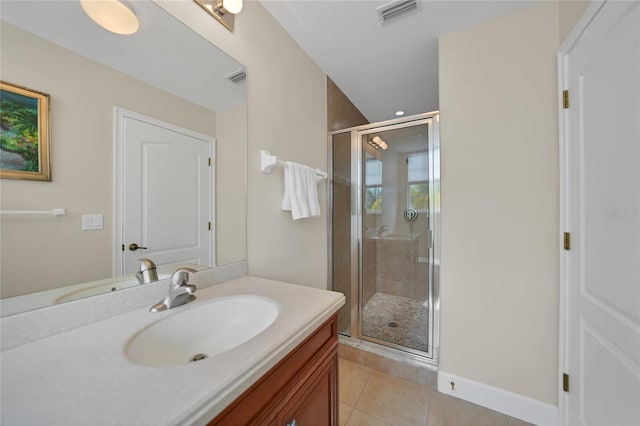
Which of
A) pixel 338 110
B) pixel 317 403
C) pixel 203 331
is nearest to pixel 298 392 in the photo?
pixel 317 403

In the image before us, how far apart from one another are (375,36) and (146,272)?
1921 millimetres

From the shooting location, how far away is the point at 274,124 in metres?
1.50

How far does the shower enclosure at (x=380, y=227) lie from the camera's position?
1.95 meters

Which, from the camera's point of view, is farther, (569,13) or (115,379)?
(569,13)

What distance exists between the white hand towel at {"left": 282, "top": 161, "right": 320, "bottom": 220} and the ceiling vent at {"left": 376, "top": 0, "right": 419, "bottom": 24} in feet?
3.46

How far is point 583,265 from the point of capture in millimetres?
1088

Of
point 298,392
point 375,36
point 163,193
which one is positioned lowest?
point 298,392

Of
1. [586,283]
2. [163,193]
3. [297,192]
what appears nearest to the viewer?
[163,193]

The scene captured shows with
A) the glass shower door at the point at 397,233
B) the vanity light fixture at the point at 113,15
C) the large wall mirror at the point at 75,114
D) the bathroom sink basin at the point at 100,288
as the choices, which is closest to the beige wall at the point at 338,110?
the glass shower door at the point at 397,233

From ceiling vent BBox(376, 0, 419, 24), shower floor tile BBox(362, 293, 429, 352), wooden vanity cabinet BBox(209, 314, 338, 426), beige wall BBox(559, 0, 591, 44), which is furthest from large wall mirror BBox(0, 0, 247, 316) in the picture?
shower floor tile BBox(362, 293, 429, 352)

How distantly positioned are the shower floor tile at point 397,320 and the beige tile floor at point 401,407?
334mm

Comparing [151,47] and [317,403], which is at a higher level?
[151,47]

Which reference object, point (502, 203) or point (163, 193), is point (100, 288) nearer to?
point (163, 193)

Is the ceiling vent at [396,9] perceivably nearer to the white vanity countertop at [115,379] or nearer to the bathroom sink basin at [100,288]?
the white vanity countertop at [115,379]
